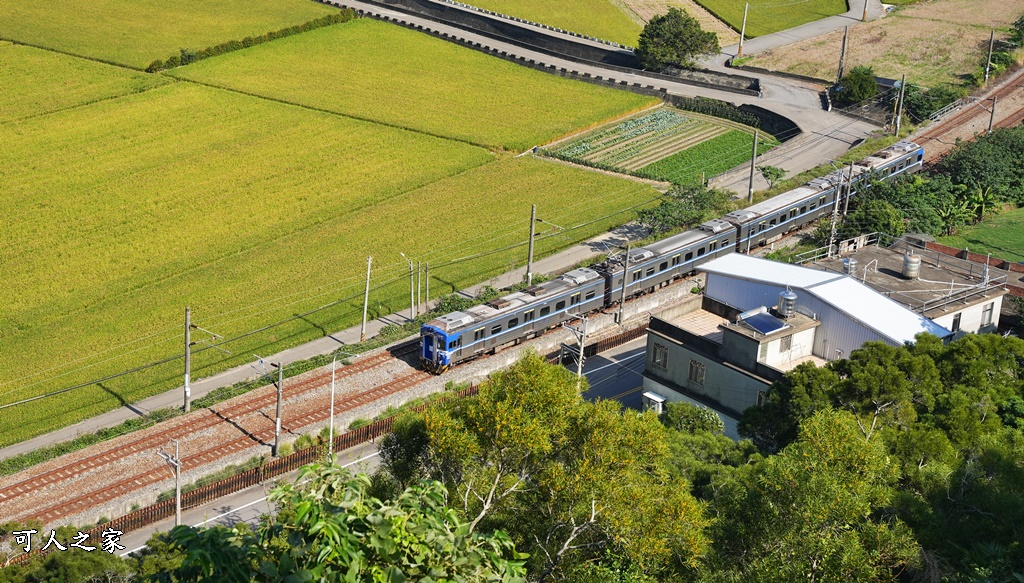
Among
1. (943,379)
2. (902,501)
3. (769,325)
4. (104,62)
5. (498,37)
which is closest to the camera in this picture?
(902,501)

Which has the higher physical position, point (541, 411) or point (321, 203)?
point (541, 411)

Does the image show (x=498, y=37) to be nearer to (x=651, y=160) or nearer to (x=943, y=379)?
(x=651, y=160)

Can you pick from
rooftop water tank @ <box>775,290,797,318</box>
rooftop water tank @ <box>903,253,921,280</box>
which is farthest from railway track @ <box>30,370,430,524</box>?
rooftop water tank @ <box>903,253,921,280</box>

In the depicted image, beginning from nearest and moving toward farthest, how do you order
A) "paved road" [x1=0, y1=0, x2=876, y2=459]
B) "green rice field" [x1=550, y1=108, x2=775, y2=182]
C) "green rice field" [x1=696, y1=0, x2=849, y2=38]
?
"paved road" [x1=0, y1=0, x2=876, y2=459] → "green rice field" [x1=550, y1=108, x2=775, y2=182] → "green rice field" [x1=696, y1=0, x2=849, y2=38]

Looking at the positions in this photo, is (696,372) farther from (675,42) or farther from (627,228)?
(675,42)

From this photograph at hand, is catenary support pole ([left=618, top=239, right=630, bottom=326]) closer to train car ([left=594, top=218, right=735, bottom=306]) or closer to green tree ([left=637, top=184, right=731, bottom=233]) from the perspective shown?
train car ([left=594, top=218, right=735, bottom=306])

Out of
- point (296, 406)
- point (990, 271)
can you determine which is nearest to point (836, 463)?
point (296, 406)
